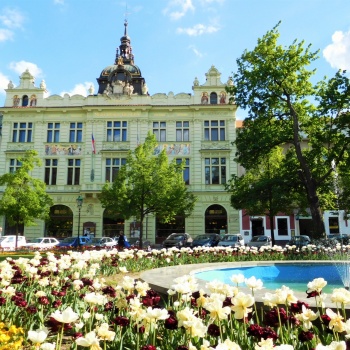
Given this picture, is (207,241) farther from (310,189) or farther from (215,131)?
(215,131)

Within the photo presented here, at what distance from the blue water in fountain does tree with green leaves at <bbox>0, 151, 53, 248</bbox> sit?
23060 millimetres

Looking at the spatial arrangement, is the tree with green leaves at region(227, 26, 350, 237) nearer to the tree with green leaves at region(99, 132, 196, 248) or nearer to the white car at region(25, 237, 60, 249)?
the tree with green leaves at region(99, 132, 196, 248)

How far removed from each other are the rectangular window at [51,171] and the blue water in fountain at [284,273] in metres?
30.0

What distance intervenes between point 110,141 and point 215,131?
11380mm

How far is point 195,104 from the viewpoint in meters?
39.6

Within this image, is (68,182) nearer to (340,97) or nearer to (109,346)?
(340,97)

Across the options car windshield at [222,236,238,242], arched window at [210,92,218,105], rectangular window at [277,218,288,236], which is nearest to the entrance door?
rectangular window at [277,218,288,236]

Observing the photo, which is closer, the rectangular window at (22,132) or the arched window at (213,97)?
the rectangular window at (22,132)

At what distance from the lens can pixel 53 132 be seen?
40.1 metres

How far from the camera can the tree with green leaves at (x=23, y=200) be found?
3096 cm

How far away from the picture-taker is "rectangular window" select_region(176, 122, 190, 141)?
39.6 meters

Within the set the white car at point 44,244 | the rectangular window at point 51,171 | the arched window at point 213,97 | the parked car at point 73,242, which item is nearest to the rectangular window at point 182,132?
the arched window at point 213,97

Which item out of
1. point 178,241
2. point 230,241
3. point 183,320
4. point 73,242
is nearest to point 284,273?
point 183,320

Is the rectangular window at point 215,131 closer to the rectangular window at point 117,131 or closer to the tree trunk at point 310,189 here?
the rectangular window at point 117,131
